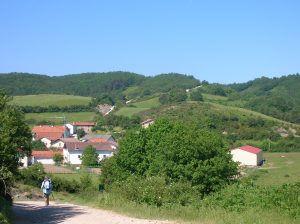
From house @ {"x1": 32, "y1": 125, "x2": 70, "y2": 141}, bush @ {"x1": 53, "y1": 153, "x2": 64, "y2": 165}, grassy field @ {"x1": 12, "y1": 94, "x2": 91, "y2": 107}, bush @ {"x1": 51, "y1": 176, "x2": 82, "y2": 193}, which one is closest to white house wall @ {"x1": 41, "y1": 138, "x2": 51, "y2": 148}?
house @ {"x1": 32, "y1": 125, "x2": 70, "y2": 141}

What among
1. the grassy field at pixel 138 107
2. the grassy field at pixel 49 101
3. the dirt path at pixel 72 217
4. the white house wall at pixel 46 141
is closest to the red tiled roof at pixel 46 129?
the white house wall at pixel 46 141

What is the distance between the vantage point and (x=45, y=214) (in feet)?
54.5

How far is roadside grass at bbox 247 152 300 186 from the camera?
60.8m

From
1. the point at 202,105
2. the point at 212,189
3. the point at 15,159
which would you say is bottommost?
the point at 212,189

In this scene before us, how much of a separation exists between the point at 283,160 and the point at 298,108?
70190 mm

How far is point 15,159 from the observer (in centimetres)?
1512

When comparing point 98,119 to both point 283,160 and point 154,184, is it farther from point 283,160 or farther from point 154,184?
point 154,184

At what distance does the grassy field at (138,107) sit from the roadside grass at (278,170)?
44931mm

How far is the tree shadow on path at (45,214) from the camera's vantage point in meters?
15.0

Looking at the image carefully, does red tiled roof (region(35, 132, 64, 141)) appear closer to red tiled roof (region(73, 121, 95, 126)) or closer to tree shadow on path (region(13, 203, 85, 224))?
red tiled roof (region(73, 121, 95, 126))

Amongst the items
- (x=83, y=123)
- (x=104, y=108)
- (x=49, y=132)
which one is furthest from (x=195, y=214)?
(x=104, y=108)

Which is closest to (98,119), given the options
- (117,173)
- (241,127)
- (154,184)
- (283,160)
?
(241,127)

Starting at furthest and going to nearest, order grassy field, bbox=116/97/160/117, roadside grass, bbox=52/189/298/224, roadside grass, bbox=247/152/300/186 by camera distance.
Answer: grassy field, bbox=116/97/160/117, roadside grass, bbox=247/152/300/186, roadside grass, bbox=52/189/298/224

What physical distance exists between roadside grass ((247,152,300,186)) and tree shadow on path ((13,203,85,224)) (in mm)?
40601
